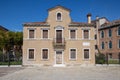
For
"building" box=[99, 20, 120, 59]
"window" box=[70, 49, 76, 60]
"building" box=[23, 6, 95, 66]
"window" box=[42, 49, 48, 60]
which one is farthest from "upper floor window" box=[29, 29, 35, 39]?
"building" box=[99, 20, 120, 59]

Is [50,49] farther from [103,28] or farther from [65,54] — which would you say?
[103,28]

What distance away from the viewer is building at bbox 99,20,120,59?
4184cm

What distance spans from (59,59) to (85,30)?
593 cm

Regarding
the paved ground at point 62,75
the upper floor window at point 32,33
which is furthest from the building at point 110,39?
the paved ground at point 62,75

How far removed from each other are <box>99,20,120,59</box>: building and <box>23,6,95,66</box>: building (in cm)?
1558

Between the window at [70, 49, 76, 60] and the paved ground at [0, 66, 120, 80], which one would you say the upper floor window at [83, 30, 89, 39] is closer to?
the window at [70, 49, 76, 60]

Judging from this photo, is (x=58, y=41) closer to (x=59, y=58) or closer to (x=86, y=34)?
(x=59, y=58)

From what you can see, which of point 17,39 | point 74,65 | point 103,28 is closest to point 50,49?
point 74,65

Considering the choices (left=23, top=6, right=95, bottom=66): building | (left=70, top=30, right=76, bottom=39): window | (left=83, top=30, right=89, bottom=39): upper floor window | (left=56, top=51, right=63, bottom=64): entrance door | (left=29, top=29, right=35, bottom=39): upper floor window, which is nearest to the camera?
(left=23, top=6, right=95, bottom=66): building

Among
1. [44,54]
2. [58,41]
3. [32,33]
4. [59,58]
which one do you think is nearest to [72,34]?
[58,41]

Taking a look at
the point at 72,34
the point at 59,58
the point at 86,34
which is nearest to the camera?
the point at 59,58

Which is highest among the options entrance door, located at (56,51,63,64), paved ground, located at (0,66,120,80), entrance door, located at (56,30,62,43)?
entrance door, located at (56,30,62,43)

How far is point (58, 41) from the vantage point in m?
27.8

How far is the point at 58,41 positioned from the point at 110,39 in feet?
65.4
